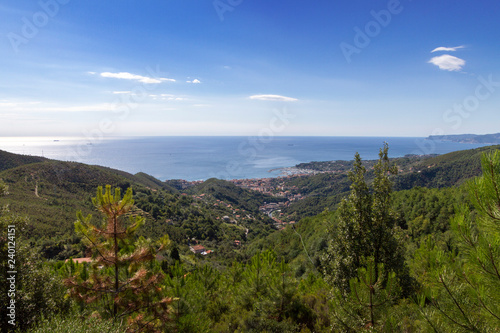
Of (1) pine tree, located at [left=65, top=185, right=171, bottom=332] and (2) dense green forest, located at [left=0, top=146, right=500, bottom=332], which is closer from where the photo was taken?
(2) dense green forest, located at [left=0, top=146, right=500, bottom=332]

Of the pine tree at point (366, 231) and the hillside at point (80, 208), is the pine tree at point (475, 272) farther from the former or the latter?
the hillside at point (80, 208)

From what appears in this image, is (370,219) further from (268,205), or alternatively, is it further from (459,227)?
(268,205)

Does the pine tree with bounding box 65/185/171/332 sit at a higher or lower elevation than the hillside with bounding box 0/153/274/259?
higher

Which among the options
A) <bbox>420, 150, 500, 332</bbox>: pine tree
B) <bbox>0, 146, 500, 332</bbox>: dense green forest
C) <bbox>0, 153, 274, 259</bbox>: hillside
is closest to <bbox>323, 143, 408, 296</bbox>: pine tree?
<bbox>0, 146, 500, 332</bbox>: dense green forest

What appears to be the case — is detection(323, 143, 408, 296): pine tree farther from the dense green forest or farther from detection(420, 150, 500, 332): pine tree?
detection(420, 150, 500, 332): pine tree

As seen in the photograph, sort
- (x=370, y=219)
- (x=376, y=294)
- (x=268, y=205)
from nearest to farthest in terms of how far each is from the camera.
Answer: (x=376, y=294), (x=370, y=219), (x=268, y=205)

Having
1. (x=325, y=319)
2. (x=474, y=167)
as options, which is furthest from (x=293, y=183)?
(x=325, y=319)

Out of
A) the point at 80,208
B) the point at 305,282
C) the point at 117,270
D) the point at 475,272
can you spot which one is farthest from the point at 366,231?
the point at 80,208

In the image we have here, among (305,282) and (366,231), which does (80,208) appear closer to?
(305,282)

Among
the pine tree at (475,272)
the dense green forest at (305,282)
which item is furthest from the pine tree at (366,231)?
the pine tree at (475,272)
